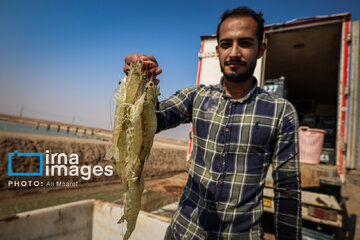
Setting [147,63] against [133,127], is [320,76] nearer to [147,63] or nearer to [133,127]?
[147,63]

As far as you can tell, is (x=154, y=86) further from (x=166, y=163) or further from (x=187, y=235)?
(x=166, y=163)

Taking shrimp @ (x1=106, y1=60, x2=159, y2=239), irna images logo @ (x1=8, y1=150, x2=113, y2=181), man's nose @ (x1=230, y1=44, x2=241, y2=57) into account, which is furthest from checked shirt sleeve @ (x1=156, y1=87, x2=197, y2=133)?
irna images logo @ (x1=8, y1=150, x2=113, y2=181)

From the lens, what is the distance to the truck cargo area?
6.50 metres

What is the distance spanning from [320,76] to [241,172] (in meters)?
10.4

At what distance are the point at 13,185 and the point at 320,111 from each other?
17650 mm

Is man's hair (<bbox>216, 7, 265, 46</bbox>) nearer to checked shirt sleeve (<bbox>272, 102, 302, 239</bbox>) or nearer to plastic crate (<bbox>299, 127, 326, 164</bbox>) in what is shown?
checked shirt sleeve (<bbox>272, 102, 302, 239</bbox>)

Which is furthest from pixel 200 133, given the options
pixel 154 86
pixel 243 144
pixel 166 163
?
pixel 166 163

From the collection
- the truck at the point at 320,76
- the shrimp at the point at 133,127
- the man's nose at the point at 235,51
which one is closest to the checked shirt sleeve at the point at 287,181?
the man's nose at the point at 235,51

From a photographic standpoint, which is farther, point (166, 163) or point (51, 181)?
point (166, 163)

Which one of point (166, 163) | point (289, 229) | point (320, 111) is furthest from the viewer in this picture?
point (166, 163)

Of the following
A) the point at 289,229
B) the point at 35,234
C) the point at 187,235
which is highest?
the point at 289,229

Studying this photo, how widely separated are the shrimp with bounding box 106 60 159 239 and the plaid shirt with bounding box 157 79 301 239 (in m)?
0.36

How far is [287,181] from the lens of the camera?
5.70 ft

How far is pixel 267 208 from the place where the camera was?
167 inches
